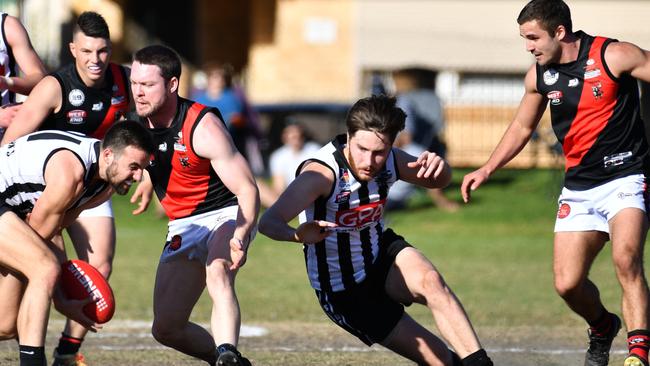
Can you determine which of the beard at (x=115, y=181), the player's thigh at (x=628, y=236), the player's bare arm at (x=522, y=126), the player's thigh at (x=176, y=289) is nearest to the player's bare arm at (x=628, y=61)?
the player's bare arm at (x=522, y=126)

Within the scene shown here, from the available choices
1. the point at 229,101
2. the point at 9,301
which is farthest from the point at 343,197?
the point at 229,101

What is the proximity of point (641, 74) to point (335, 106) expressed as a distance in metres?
13.3

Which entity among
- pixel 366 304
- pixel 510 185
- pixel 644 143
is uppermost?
pixel 644 143

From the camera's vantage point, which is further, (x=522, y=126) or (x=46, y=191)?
(x=522, y=126)

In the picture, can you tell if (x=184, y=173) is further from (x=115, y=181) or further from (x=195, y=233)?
(x=115, y=181)

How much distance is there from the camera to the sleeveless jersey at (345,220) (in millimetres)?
6602

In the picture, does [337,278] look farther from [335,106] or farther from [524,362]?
[335,106]

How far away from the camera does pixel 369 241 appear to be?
6.79 meters

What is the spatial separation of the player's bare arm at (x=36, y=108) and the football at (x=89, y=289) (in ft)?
3.43

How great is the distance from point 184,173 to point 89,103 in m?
1.11

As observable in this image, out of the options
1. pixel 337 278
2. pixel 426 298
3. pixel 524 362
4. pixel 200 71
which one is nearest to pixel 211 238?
pixel 337 278

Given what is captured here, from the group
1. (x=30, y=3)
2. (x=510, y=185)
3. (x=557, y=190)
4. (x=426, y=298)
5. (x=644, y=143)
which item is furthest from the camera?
(x=30, y=3)

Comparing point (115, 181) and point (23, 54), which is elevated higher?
point (23, 54)

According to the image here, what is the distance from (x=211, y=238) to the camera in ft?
22.6
